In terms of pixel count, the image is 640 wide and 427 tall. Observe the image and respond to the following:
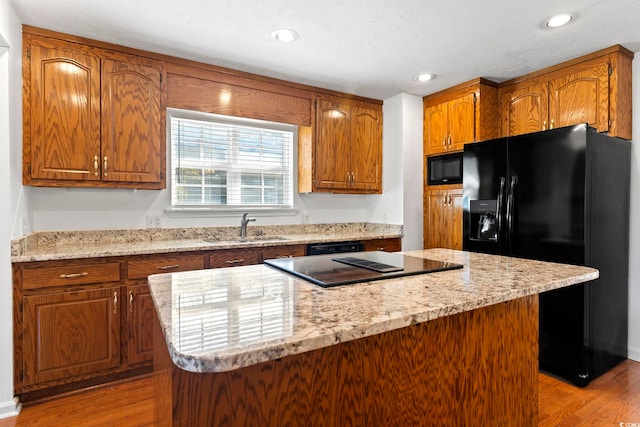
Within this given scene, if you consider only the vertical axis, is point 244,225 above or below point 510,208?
below

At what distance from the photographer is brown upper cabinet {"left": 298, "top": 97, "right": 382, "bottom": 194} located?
3.75 meters

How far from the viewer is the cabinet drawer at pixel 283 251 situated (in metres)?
3.07

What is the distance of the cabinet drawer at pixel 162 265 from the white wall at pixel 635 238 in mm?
3433

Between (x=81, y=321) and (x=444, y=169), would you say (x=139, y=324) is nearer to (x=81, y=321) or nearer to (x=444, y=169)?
(x=81, y=321)

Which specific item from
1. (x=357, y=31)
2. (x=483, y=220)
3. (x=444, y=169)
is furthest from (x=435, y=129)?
(x=357, y=31)

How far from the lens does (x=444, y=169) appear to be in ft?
12.7

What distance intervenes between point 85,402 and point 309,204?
2.57m

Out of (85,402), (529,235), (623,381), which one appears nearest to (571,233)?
(529,235)

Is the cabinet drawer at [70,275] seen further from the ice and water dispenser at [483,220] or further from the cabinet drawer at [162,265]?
the ice and water dispenser at [483,220]

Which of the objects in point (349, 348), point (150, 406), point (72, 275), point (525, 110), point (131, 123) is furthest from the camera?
point (525, 110)

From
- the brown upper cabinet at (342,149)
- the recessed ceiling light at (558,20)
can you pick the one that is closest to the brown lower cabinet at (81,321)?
the brown upper cabinet at (342,149)

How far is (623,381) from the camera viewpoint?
2.54 m

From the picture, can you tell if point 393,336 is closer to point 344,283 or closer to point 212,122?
point 344,283

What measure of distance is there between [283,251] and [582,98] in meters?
2.76
